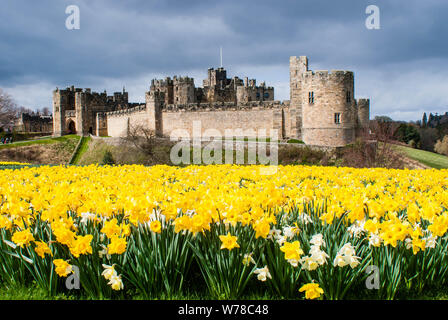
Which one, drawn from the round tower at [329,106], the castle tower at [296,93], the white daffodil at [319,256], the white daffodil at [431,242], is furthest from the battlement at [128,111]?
the white daffodil at [319,256]

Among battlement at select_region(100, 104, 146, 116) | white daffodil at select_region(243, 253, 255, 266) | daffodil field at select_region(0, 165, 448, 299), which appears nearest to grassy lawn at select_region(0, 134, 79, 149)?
battlement at select_region(100, 104, 146, 116)

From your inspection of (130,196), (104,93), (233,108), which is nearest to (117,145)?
(233,108)

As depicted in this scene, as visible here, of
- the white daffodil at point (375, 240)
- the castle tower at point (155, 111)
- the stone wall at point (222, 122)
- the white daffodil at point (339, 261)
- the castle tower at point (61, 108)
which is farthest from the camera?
the castle tower at point (61, 108)

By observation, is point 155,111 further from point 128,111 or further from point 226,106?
point 226,106

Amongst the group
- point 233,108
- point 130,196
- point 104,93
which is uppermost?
point 104,93

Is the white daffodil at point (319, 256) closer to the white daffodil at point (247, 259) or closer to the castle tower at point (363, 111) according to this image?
the white daffodil at point (247, 259)

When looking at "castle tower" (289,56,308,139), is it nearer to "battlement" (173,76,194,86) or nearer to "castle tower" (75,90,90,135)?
"battlement" (173,76,194,86)

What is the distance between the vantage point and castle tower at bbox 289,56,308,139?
37.6 meters

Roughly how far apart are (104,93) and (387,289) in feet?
198

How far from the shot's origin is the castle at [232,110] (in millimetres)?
34812
